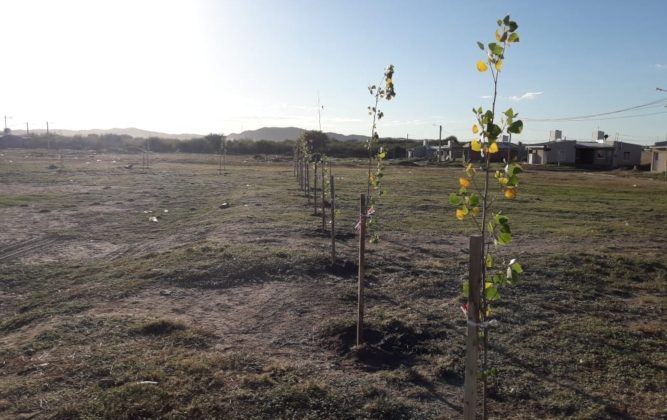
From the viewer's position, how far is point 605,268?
9.13 metres

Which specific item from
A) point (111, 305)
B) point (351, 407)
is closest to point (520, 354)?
point (351, 407)

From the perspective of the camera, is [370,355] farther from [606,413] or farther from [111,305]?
[111,305]

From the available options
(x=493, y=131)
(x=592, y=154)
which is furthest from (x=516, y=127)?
(x=592, y=154)

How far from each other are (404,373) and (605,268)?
18.7 ft

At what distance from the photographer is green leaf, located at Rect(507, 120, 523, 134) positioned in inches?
112

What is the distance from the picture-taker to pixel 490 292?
3.31 metres

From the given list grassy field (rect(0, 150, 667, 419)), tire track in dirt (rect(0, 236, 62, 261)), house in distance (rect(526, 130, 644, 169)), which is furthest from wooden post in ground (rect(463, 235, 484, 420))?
house in distance (rect(526, 130, 644, 169))

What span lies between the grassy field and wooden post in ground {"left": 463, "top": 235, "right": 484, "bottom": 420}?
1.04 metres

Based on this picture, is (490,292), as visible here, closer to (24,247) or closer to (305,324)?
(305,324)

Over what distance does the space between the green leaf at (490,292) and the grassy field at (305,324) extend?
1.53 meters

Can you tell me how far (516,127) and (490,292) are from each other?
106 cm

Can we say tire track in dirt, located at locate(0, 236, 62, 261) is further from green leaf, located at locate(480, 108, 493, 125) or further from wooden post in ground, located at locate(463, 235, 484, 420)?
green leaf, located at locate(480, 108, 493, 125)

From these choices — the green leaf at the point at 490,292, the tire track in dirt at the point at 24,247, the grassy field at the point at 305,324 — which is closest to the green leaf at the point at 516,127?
the green leaf at the point at 490,292

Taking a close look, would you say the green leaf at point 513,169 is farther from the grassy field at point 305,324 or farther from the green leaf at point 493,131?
the grassy field at point 305,324
